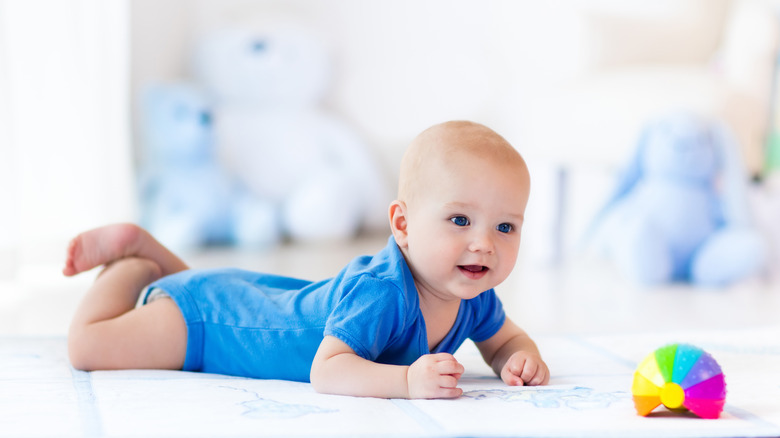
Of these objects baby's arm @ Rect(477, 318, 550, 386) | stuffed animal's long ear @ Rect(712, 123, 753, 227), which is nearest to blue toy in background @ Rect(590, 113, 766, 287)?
stuffed animal's long ear @ Rect(712, 123, 753, 227)

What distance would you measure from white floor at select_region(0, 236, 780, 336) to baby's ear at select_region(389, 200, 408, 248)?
59 cm

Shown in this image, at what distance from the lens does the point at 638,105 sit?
207cm

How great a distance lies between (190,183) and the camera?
270 centimetres

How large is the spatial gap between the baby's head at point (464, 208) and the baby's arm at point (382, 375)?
0.09 meters

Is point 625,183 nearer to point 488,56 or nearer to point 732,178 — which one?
point 732,178

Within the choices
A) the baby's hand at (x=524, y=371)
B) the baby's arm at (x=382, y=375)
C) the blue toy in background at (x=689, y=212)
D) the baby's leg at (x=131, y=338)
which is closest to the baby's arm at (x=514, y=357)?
the baby's hand at (x=524, y=371)

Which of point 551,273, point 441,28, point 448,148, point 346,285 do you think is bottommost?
point 551,273

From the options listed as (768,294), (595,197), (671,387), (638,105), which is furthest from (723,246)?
(671,387)

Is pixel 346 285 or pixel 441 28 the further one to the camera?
pixel 441 28

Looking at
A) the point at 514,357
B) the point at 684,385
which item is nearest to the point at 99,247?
the point at 514,357

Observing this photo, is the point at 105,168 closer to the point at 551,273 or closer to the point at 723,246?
the point at 551,273

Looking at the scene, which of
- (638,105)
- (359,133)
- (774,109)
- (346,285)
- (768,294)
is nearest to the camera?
(346,285)

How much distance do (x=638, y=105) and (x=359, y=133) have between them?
138cm

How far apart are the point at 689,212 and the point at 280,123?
1494mm
